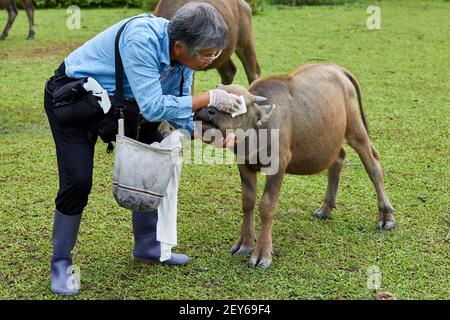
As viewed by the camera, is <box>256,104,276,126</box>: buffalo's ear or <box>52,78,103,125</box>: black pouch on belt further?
<box>256,104,276,126</box>: buffalo's ear

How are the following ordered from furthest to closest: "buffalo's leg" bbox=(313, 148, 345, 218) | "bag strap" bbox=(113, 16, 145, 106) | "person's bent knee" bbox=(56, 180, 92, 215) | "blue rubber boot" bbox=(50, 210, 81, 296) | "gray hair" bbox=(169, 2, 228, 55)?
1. "buffalo's leg" bbox=(313, 148, 345, 218)
2. "blue rubber boot" bbox=(50, 210, 81, 296)
3. "person's bent knee" bbox=(56, 180, 92, 215)
4. "bag strap" bbox=(113, 16, 145, 106)
5. "gray hair" bbox=(169, 2, 228, 55)

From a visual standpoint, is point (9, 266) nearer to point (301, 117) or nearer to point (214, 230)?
point (214, 230)

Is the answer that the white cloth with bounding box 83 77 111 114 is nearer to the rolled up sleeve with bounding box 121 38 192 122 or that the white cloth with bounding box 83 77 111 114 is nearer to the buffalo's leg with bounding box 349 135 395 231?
the rolled up sleeve with bounding box 121 38 192 122

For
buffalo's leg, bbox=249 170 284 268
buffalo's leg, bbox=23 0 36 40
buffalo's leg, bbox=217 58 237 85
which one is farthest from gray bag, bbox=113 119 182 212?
buffalo's leg, bbox=23 0 36 40

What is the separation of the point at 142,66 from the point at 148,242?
115cm

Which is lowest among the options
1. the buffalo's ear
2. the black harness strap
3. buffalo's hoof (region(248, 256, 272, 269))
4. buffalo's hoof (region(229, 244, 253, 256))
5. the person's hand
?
buffalo's hoof (region(229, 244, 253, 256))

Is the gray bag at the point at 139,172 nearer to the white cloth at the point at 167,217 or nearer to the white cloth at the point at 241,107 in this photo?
the white cloth at the point at 167,217

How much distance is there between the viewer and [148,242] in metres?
3.89

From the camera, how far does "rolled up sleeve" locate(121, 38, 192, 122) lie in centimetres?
317

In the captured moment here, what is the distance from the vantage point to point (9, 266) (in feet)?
12.7

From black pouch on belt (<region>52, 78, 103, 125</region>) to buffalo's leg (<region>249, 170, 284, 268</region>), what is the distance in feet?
3.48

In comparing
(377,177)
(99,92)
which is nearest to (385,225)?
(377,177)

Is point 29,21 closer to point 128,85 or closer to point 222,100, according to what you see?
point 128,85
